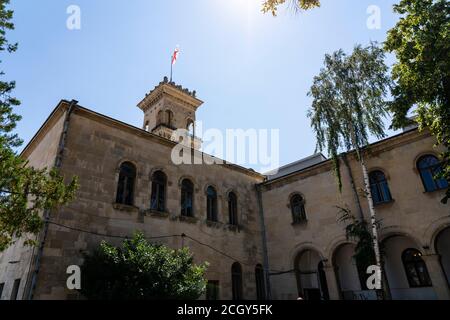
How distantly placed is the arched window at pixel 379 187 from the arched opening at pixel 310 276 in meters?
4.56

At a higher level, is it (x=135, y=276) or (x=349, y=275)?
(x=349, y=275)

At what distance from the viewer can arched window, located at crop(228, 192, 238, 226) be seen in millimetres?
17172

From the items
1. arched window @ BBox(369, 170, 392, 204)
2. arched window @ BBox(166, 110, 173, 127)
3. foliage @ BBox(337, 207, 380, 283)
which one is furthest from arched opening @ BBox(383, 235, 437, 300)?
arched window @ BBox(166, 110, 173, 127)

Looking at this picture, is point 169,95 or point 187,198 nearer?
point 187,198

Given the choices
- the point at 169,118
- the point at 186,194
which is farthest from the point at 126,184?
the point at 169,118

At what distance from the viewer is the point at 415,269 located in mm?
14172

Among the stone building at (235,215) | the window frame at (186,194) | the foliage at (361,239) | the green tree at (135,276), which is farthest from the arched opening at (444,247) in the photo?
the window frame at (186,194)

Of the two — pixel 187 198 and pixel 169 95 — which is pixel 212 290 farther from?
pixel 169 95

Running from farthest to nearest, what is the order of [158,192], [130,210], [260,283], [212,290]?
[260,283] → [212,290] → [158,192] → [130,210]

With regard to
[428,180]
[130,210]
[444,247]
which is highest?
[428,180]

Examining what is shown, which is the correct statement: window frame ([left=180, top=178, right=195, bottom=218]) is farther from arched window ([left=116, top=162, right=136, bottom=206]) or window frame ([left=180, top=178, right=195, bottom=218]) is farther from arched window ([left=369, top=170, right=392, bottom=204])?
arched window ([left=369, top=170, right=392, bottom=204])

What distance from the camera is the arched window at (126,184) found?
12741 millimetres

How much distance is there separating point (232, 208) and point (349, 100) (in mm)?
8781
